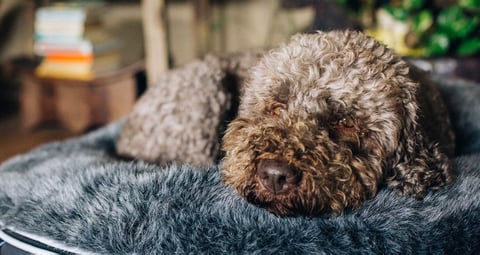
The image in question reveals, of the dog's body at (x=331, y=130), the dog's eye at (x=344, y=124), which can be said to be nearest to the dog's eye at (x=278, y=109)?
the dog's body at (x=331, y=130)

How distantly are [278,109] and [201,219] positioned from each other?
0.40 metres

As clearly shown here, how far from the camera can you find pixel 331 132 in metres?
1.59

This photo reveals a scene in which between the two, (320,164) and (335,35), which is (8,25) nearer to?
(335,35)

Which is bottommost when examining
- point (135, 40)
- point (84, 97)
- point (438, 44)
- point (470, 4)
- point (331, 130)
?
point (84, 97)

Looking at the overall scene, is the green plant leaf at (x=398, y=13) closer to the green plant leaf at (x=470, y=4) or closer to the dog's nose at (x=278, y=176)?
the green plant leaf at (x=470, y=4)

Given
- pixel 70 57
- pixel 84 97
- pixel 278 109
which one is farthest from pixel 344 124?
pixel 70 57

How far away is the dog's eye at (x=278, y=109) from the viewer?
167 cm

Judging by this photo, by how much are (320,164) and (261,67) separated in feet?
1.61

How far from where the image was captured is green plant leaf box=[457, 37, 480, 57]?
10.5 ft

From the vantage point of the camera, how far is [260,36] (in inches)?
187

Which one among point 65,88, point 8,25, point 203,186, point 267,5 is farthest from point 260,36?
point 203,186

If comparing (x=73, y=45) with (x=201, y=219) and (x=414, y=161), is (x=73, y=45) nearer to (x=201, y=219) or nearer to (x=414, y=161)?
(x=201, y=219)

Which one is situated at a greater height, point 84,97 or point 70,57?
point 70,57

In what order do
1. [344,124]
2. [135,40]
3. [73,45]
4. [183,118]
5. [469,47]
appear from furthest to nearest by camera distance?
[135,40] < [73,45] < [469,47] < [183,118] < [344,124]
